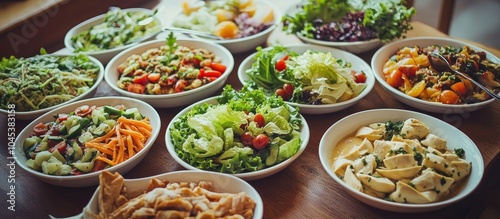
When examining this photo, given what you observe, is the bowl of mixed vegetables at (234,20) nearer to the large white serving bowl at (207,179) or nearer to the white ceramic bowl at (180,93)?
the white ceramic bowl at (180,93)

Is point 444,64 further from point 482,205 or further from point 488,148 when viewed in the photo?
point 482,205

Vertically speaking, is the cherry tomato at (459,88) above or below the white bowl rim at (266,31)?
below

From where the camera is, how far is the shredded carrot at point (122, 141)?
2189mm

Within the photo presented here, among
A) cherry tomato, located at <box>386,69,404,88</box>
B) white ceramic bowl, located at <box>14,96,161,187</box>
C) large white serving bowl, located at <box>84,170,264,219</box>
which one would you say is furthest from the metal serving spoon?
white ceramic bowl, located at <box>14,96,161,187</box>

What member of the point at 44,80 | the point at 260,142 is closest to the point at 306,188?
the point at 260,142

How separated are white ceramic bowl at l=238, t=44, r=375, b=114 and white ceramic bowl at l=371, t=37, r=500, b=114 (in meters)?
0.07

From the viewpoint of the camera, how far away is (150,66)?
2.91 metres

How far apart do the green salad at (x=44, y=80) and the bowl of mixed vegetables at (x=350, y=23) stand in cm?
155

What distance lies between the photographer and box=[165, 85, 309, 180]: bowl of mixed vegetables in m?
2.09

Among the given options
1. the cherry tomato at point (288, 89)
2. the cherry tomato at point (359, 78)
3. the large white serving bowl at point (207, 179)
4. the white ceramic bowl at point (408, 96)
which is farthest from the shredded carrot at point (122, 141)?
the white ceramic bowl at point (408, 96)

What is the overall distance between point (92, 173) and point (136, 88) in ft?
2.68

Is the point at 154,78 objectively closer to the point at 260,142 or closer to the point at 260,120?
the point at 260,120

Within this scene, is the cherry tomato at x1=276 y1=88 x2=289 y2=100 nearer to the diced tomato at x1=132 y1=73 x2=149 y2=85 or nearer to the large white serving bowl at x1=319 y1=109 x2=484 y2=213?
the large white serving bowl at x1=319 y1=109 x2=484 y2=213

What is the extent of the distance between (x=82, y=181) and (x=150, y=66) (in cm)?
106
